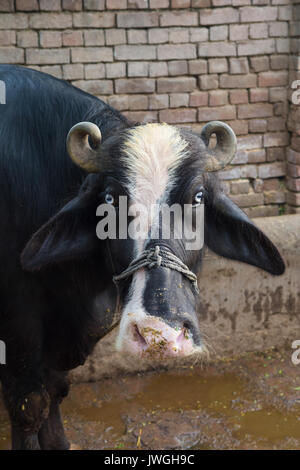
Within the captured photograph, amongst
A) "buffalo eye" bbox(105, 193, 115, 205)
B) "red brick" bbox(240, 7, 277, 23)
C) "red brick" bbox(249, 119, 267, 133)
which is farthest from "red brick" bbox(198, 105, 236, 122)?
"buffalo eye" bbox(105, 193, 115, 205)

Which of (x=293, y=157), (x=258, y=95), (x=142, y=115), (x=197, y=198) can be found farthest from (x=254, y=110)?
(x=197, y=198)

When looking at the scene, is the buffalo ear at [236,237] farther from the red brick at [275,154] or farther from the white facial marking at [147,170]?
the red brick at [275,154]

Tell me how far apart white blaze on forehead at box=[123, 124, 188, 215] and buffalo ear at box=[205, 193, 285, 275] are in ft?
1.01

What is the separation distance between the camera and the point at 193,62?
4.73 metres

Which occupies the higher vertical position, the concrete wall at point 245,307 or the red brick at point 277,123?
the red brick at point 277,123

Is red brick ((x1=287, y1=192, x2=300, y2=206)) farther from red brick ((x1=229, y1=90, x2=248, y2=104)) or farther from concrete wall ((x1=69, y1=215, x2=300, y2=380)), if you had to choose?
red brick ((x1=229, y1=90, x2=248, y2=104))

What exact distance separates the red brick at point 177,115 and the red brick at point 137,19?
616mm

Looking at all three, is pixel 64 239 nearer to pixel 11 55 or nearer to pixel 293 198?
pixel 11 55

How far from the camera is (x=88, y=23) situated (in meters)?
4.40

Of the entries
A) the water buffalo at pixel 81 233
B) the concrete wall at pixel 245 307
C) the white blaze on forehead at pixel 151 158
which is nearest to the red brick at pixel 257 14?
the concrete wall at pixel 245 307

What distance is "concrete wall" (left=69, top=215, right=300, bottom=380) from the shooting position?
4184 mm

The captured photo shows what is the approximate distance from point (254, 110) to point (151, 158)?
265cm

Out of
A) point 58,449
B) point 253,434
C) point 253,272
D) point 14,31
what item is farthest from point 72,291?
point 14,31

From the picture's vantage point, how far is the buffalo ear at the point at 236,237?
2.79 meters
